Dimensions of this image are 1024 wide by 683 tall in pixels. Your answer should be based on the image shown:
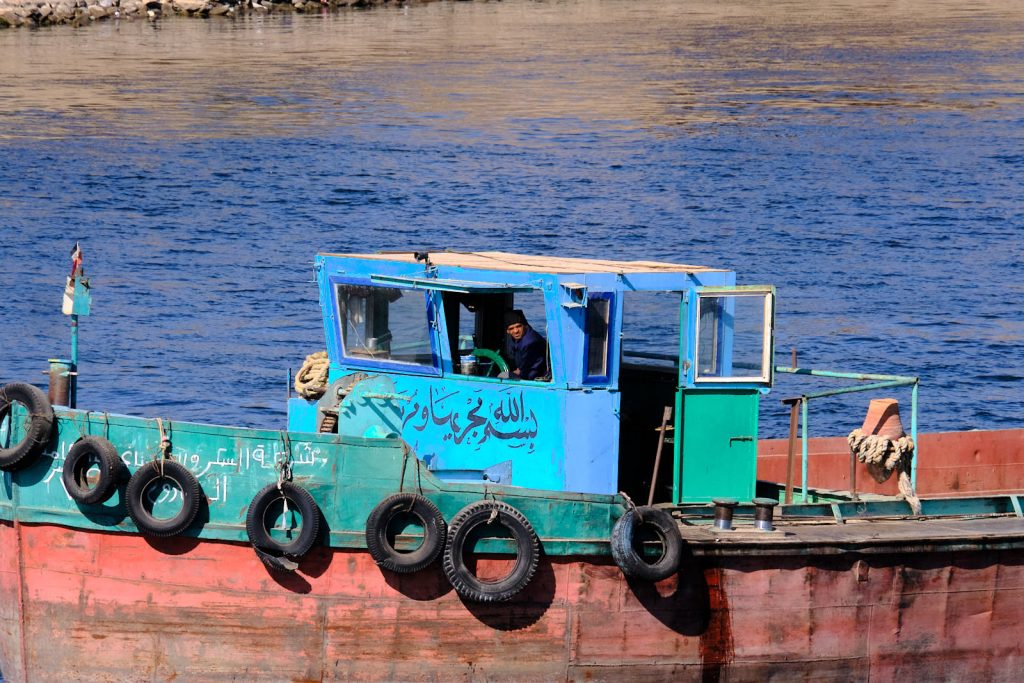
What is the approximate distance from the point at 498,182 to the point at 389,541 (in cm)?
3167

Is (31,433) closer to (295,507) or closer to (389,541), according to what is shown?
(295,507)

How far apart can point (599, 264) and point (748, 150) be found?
35913 mm

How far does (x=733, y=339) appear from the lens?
14570mm

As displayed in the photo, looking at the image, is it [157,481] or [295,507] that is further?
[157,481]

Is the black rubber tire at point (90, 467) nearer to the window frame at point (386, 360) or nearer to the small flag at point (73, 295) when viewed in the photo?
the small flag at point (73, 295)

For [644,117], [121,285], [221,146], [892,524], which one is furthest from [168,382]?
[644,117]

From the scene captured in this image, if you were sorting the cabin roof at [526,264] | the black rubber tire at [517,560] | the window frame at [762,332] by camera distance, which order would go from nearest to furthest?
the black rubber tire at [517,560] → the window frame at [762,332] → the cabin roof at [526,264]

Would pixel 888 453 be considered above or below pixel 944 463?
above

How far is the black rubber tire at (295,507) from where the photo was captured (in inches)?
530

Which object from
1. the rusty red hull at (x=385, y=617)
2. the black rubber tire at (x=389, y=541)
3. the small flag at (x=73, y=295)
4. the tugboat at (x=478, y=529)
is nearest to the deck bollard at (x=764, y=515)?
the tugboat at (x=478, y=529)

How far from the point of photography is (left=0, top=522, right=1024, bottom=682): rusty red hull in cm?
1376

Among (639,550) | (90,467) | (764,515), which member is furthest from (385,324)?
(764,515)

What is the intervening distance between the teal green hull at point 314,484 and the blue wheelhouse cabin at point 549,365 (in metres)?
0.50

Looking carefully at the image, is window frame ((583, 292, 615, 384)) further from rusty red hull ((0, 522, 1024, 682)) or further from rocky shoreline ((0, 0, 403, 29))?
rocky shoreline ((0, 0, 403, 29))
